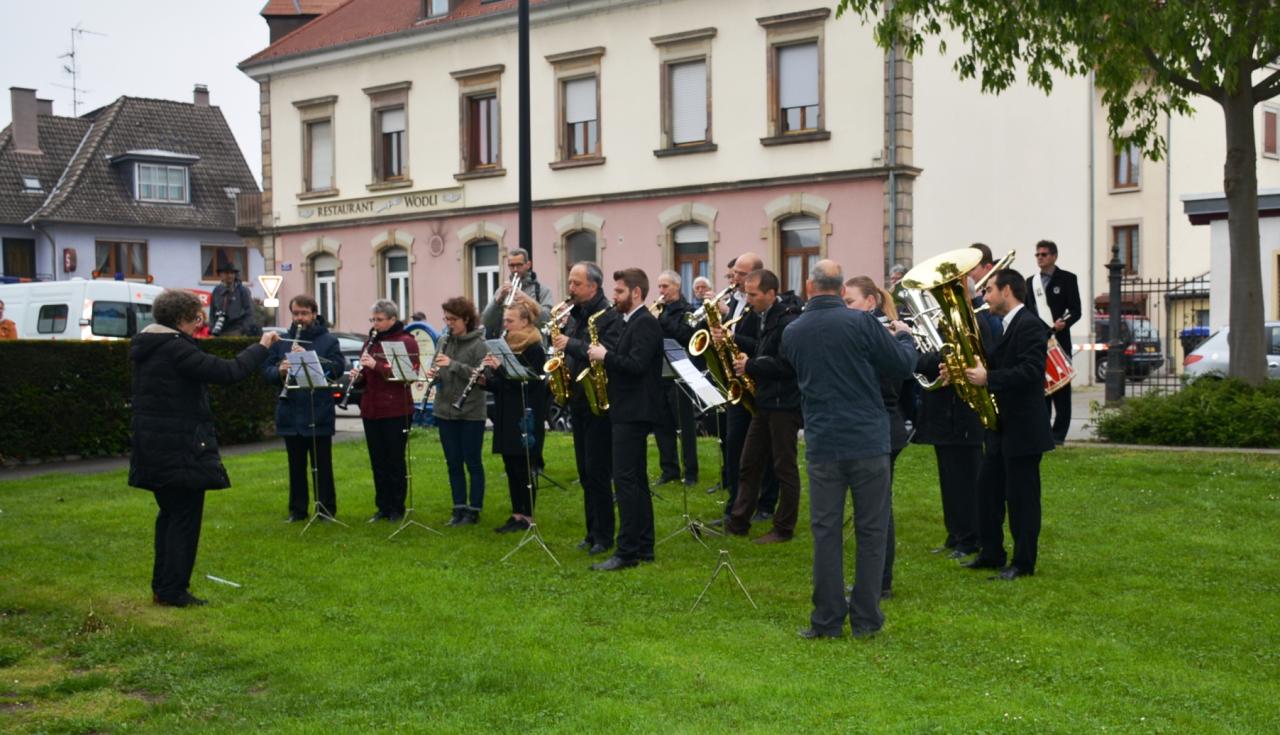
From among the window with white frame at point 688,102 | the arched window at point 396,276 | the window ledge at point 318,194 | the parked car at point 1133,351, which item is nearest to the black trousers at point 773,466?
the parked car at point 1133,351

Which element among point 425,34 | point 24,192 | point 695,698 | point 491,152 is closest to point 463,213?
point 491,152

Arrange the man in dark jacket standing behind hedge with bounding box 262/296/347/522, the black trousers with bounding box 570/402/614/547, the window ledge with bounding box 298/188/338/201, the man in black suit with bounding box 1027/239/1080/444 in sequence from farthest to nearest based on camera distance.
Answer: the window ledge with bounding box 298/188/338/201 → the man in black suit with bounding box 1027/239/1080/444 → the man in dark jacket standing behind hedge with bounding box 262/296/347/522 → the black trousers with bounding box 570/402/614/547

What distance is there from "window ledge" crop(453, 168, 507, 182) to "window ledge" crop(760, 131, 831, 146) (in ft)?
23.8

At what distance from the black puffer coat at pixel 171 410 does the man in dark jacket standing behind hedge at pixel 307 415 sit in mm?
2666

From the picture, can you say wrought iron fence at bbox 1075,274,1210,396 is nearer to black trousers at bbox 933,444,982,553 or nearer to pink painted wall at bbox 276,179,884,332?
pink painted wall at bbox 276,179,884,332

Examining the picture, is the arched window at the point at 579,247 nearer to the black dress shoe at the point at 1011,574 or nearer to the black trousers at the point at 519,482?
the black trousers at the point at 519,482

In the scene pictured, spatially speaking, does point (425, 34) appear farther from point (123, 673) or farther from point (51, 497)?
point (123, 673)

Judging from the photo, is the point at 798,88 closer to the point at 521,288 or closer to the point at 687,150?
the point at 687,150

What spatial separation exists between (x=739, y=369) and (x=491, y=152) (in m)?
25.1

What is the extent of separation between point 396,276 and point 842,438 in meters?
29.7

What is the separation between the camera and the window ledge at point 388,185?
1396 inches

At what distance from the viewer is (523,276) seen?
555 inches

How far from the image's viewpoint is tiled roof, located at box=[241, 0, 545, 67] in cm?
3422

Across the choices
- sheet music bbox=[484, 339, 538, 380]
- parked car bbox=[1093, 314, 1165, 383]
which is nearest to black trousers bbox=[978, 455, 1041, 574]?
sheet music bbox=[484, 339, 538, 380]
